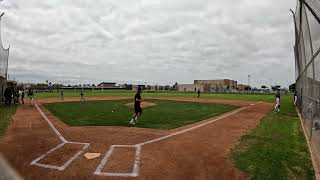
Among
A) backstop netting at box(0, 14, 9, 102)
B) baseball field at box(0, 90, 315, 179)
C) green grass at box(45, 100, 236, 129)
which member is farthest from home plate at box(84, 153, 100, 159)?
backstop netting at box(0, 14, 9, 102)

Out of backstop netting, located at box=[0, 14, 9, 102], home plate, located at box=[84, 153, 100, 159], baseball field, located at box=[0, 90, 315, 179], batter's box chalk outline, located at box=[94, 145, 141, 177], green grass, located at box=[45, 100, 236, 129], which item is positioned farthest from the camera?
backstop netting, located at box=[0, 14, 9, 102]

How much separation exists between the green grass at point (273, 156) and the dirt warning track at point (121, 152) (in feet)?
1.26

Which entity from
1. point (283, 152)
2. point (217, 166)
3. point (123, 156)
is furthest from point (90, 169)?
point (283, 152)

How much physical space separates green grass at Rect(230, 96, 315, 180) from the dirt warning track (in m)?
0.38

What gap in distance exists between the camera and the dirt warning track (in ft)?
23.1

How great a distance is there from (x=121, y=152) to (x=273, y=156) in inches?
168

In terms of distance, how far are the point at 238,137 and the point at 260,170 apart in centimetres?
432

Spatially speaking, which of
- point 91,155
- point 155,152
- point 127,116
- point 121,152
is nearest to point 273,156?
point 155,152

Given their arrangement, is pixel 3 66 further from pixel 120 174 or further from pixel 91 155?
pixel 120 174

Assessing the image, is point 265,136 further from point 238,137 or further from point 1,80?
point 1,80

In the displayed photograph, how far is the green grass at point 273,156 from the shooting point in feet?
23.4

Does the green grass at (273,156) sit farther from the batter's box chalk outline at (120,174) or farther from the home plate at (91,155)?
the home plate at (91,155)

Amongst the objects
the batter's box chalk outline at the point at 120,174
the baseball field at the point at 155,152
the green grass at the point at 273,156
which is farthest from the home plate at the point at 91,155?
the green grass at the point at 273,156

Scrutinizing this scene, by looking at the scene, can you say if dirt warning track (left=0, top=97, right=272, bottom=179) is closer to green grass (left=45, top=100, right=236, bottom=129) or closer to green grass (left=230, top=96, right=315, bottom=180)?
green grass (left=230, top=96, right=315, bottom=180)
